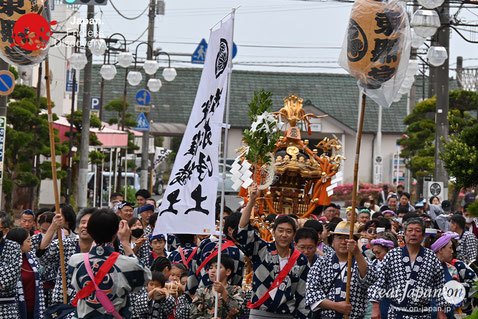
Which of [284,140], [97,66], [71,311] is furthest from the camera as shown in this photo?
[97,66]

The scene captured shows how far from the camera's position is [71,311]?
25.4 feet

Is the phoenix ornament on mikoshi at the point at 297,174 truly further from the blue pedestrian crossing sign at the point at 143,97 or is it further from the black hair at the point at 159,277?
the blue pedestrian crossing sign at the point at 143,97

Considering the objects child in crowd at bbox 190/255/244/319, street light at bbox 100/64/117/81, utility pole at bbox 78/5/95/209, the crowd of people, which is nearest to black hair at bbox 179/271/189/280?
the crowd of people

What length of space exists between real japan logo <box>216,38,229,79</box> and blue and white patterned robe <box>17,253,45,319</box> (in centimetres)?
275

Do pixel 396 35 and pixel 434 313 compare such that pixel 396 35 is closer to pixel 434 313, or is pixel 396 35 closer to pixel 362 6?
pixel 362 6

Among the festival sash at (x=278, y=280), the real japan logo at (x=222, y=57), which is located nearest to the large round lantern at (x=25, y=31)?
the real japan logo at (x=222, y=57)

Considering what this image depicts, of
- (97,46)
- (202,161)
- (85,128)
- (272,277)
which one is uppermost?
(97,46)

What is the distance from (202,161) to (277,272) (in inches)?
49.0

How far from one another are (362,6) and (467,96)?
22518mm

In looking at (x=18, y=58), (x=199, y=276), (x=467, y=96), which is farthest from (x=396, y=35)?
(x=467, y=96)

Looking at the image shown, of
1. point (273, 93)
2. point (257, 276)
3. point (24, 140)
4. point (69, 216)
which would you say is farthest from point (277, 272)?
point (273, 93)

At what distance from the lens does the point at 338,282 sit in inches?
345

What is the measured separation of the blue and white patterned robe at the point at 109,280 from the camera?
7.00m

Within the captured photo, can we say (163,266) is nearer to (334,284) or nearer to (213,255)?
(213,255)
